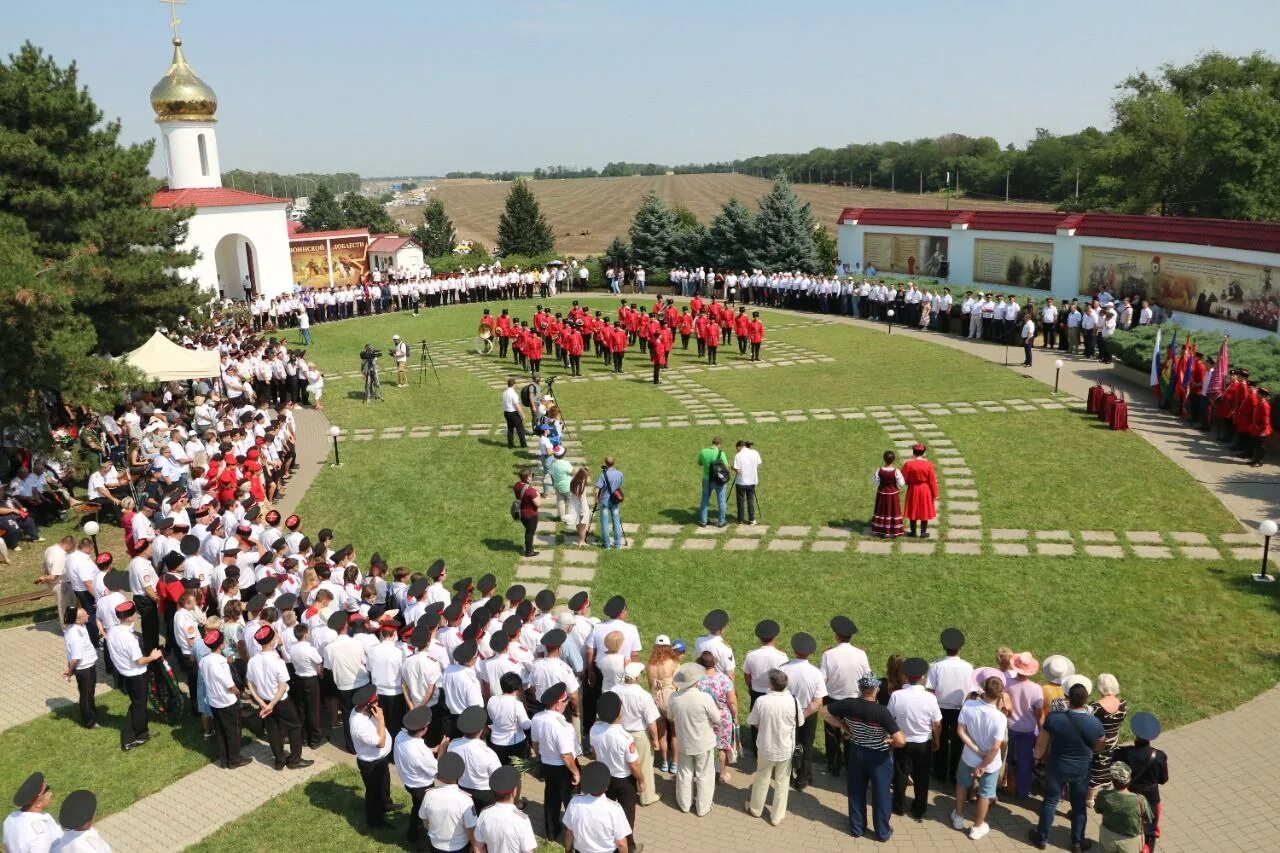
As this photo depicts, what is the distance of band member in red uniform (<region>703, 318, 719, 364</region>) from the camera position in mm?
25547

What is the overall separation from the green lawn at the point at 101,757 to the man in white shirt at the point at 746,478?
7.81 m

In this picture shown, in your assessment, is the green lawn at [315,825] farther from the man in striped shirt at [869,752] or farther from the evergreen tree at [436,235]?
the evergreen tree at [436,235]

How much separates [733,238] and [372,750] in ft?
112

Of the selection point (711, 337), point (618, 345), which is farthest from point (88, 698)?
point (711, 337)

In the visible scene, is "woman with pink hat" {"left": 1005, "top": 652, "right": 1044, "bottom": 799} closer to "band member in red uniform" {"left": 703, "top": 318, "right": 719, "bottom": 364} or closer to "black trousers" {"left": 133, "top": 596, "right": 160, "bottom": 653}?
"black trousers" {"left": 133, "top": 596, "right": 160, "bottom": 653}

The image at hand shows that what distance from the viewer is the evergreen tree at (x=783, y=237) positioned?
1524 inches

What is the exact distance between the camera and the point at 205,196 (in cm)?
3444

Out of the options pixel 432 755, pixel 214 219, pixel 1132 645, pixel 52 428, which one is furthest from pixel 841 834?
pixel 214 219

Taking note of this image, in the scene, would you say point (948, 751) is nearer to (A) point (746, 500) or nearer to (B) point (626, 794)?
(B) point (626, 794)

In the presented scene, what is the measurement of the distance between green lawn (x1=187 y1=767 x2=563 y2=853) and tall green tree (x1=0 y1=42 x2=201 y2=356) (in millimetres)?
11440

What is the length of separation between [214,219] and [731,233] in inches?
776

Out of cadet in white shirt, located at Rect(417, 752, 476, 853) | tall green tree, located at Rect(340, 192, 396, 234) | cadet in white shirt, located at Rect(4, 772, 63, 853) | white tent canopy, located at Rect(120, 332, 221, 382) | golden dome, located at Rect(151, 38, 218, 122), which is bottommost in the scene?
cadet in white shirt, located at Rect(417, 752, 476, 853)

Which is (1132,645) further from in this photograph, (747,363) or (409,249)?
(409,249)

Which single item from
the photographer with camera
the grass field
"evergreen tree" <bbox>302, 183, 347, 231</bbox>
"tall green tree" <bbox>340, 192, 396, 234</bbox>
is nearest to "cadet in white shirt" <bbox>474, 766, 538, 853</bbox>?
the photographer with camera
